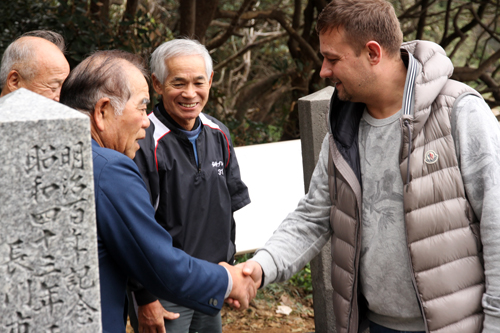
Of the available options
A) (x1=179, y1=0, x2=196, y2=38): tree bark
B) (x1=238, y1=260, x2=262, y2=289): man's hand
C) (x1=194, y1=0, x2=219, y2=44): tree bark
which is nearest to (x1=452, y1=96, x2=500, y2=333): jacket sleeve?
(x1=238, y1=260, x2=262, y2=289): man's hand

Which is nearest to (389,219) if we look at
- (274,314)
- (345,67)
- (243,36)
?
(345,67)

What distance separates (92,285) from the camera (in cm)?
150

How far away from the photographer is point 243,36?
891 cm

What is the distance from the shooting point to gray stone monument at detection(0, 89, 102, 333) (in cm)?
136

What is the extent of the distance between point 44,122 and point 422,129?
4.46ft

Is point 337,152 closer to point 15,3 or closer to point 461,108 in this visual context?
point 461,108

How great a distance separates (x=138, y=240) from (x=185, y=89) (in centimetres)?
140

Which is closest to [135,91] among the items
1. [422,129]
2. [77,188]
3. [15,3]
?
[77,188]

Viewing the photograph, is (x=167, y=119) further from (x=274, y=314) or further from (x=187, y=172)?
(x=274, y=314)

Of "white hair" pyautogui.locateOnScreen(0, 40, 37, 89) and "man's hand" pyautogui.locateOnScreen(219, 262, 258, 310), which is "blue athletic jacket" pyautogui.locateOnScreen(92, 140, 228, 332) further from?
"white hair" pyautogui.locateOnScreen(0, 40, 37, 89)

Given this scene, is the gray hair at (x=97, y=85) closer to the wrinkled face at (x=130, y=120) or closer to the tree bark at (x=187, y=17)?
the wrinkled face at (x=130, y=120)

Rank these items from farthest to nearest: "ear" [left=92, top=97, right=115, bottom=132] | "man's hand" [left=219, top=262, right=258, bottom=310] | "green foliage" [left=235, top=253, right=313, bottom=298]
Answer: "green foliage" [left=235, top=253, right=313, bottom=298] < "man's hand" [left=219, top=262, right=258, bottom=310] < "ear" [left=92, top=97, right=115, bottom=132]

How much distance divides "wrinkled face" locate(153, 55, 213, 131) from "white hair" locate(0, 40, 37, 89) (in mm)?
709

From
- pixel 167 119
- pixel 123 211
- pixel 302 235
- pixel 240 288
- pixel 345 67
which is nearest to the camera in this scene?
pixel 123 211
